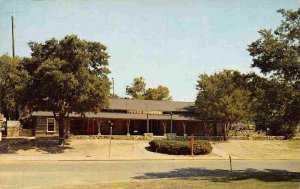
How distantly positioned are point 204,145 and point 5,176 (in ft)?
73.2

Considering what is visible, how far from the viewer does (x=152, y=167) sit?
27188 mm

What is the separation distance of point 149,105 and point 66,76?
23.3 m

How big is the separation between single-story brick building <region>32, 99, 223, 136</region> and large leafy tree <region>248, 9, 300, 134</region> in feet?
84.2

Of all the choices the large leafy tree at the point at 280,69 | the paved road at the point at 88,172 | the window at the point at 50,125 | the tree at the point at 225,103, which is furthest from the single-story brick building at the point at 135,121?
the large leafy tree at the point at 280,69

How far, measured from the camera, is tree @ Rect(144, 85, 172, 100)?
9219 centimetres

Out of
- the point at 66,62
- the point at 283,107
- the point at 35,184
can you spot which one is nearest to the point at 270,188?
the point at 283,107

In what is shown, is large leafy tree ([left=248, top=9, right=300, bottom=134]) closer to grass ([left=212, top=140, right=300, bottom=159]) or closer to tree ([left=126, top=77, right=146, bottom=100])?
grass ([left=212, top=140, right=300, bottom=159])

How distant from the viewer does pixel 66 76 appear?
33.7 m

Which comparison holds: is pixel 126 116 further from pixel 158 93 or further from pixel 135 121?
pixel 158 93

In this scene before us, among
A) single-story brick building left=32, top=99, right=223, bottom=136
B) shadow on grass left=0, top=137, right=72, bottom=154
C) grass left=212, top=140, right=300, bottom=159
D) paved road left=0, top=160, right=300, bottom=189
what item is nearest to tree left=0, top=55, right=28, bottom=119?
single-story brick building left=32, top=99, right=223, bottom=136

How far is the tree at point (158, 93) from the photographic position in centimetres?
9219

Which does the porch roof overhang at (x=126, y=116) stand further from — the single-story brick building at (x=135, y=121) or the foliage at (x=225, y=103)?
the foliage at (x=225, y=103)

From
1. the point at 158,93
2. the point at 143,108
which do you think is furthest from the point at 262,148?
the point at 158,93

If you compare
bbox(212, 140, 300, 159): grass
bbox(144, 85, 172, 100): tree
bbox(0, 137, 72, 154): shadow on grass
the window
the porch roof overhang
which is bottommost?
bbox(212, 140, 300, 159): grass
